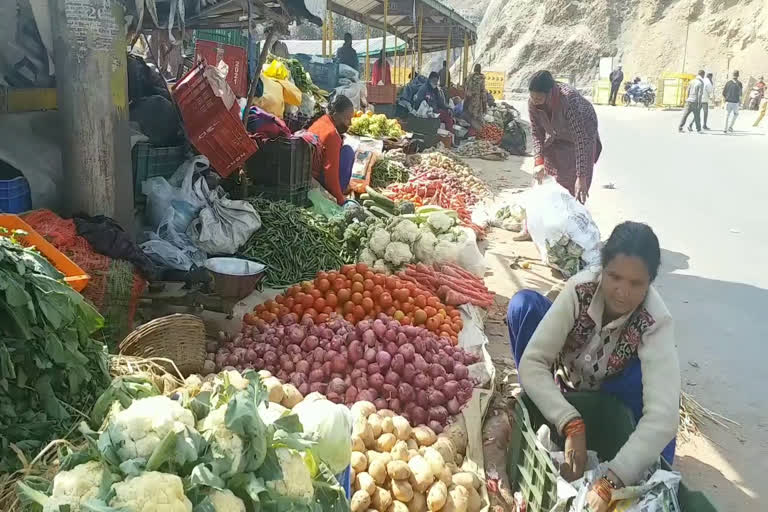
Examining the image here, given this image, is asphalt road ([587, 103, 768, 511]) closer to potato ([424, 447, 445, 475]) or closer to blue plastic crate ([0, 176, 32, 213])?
potato ([424, 447, 445, 475])

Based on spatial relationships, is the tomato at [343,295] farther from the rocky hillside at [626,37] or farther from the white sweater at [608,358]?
the rocky hillside at [626,37]

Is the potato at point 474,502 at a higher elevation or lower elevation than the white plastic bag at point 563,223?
lower

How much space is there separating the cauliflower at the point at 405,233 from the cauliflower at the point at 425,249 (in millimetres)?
58

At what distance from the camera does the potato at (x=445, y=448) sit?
276 centimetres

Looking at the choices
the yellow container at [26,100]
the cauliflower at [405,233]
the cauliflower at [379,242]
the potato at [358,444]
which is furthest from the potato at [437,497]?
the yellow container at [26,100]

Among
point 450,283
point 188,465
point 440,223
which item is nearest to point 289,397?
point 188,465

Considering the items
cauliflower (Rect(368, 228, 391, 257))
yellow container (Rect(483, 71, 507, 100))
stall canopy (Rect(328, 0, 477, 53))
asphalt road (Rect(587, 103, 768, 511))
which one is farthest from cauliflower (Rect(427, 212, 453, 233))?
yellow container (Rect(483, 71, 507, 100))

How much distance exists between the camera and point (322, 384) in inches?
123

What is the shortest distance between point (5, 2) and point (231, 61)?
10.2 feet

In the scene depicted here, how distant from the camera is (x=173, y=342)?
3.06 m

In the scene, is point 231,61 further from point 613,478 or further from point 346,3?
point 346,3

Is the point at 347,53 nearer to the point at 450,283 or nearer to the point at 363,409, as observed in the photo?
the point at 450,283

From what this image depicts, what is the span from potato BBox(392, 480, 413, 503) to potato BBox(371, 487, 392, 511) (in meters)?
0.03

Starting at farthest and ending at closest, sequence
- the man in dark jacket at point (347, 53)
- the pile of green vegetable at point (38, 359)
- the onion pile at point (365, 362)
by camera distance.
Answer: the man in dark jacket at point (347, 53)
the onion pile at point (365, 362)
the pile of green vegetable at point (38, 359)
